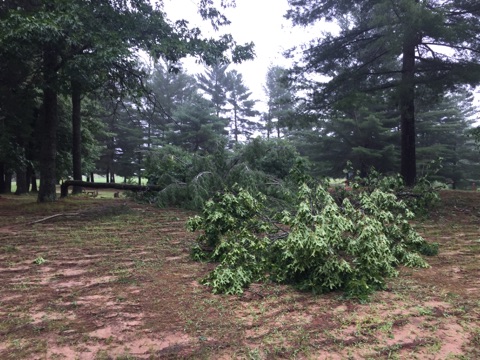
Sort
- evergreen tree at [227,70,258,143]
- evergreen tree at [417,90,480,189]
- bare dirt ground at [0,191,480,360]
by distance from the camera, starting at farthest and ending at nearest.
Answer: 1. evergreen tree at [227,70,258,143]
2. evergreen tree at [417,90,480,189]
3. bare dirt ground at [0,191,480,360]

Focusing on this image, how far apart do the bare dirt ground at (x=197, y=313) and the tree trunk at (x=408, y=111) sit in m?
4.37

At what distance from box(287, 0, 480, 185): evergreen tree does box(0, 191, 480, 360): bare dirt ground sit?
14.1 ft

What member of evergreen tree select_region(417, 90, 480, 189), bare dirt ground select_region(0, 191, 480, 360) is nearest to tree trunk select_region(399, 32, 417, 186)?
bare dirt ground select_region(0, 191, 480, 360)

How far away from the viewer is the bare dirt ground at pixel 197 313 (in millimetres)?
1901

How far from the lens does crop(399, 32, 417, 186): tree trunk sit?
729 centimetres

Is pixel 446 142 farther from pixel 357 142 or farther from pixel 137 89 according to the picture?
pixel 137 89

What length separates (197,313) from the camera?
7.77ft

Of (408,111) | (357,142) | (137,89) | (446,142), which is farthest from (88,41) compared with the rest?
(446,142)

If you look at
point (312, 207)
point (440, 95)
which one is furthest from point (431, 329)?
point (440, 95)

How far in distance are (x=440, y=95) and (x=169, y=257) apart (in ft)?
25.1

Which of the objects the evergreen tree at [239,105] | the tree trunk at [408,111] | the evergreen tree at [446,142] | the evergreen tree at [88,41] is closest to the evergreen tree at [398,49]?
the tree trunk at [408,111]

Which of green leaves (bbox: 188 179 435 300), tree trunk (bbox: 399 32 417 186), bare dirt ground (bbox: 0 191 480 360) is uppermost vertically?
tree trunk (bbox: 399 32 417 186)

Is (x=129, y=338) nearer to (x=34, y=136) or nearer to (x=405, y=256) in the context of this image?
(x=405, y=256)

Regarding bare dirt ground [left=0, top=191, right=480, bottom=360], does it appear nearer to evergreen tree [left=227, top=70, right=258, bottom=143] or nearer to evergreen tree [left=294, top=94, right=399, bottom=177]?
evergreen tree [left=294, top=94, right=399, bottom=177]
